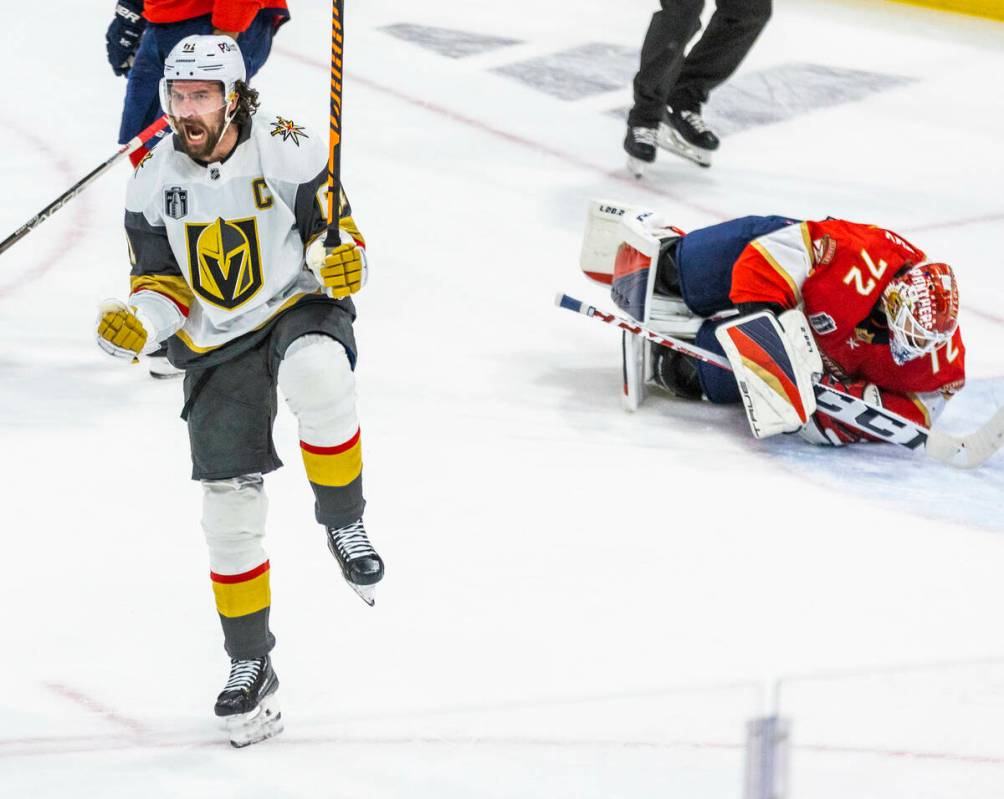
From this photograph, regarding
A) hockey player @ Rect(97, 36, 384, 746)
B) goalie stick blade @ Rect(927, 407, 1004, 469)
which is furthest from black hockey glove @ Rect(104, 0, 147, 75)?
goalie stick blade @ Rect(927, 407, 1004, 469)

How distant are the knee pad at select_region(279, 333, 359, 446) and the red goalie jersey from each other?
4.43 ft

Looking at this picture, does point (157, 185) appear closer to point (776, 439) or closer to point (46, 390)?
point (46, 390)

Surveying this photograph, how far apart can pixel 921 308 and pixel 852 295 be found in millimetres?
154

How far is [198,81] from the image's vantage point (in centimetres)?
229

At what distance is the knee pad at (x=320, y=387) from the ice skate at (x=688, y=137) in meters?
3.05

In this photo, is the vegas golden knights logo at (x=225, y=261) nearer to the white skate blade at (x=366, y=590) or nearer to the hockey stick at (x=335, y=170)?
the hockey stick at (x=335, y=170)

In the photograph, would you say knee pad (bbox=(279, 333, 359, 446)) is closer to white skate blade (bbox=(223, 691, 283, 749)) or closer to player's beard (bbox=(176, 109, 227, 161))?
player's beard (bbox=(176, 109, 227, 161))

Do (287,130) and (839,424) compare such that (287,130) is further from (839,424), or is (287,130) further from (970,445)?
(970,445)

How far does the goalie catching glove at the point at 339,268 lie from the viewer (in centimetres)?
229

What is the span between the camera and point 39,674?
8.73 feet

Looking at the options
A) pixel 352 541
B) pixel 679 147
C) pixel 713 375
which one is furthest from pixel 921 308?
pixel 679 147

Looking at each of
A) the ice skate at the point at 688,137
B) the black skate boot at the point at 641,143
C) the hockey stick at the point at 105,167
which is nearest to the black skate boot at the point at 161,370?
the hockey stick at the point at 105,167

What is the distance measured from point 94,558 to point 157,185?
0.93 metres

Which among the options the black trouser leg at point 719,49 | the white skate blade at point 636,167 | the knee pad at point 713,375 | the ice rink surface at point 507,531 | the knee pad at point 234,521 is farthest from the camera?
the white skate blade at point 636,167
